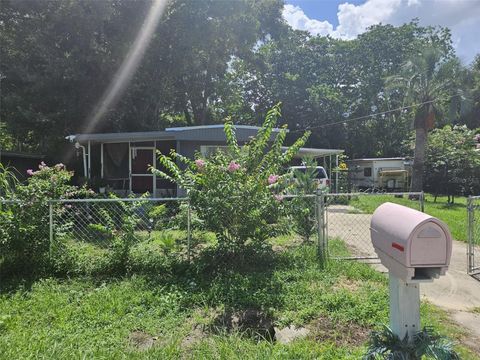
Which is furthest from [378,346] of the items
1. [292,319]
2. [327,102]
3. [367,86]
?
[367,86]

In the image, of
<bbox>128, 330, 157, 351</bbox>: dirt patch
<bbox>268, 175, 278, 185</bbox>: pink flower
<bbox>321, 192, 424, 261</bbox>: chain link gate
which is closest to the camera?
<bbox>128, 330, 157, 351</bbox>: dirt patch

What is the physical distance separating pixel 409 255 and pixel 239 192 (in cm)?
343

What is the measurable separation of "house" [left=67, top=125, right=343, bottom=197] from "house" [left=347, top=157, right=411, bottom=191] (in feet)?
47.2

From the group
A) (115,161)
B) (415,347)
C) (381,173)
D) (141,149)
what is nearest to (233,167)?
(415,347)

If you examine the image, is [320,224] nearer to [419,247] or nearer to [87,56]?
[419,247]

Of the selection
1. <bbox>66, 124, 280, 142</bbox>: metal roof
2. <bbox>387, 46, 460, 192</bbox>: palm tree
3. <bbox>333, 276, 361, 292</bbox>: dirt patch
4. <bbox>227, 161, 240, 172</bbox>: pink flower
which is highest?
<bbox>387, 46, 460, 192</bbox>: palm tree

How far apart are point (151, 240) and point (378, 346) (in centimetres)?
388

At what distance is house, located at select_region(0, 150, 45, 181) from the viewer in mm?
17527

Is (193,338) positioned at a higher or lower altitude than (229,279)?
lower

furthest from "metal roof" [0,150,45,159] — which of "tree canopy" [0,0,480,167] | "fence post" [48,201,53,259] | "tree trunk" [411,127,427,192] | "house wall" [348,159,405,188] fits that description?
"house wall" [348,159,405,188]

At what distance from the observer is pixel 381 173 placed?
2517 cm

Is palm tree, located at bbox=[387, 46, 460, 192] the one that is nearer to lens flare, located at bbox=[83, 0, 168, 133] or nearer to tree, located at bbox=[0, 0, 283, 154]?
tree, located at bbox=[0, 0, 283, 154]

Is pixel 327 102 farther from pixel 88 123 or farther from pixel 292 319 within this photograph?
pixel 292 319

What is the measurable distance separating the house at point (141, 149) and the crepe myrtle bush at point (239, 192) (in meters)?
7.69
